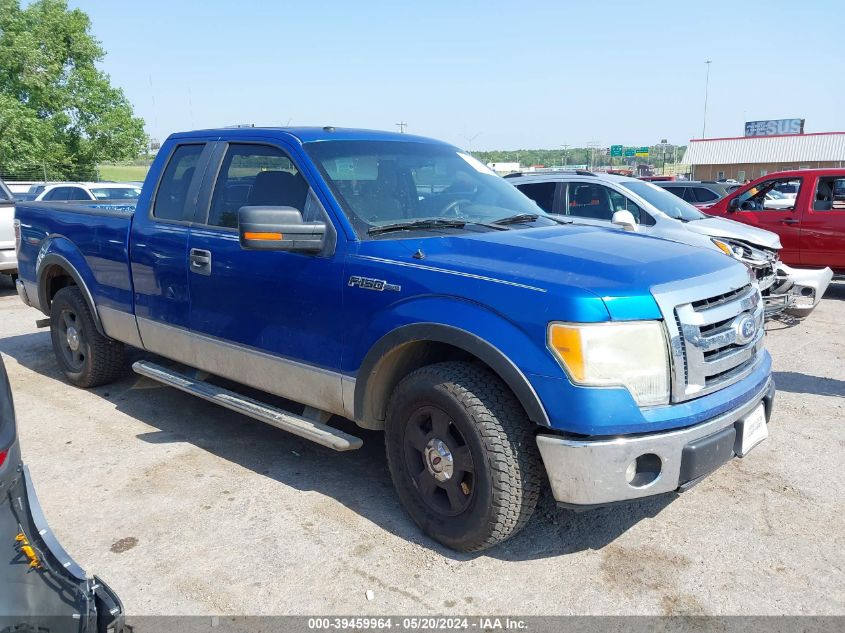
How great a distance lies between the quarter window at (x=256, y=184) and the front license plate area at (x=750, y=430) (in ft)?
7.62

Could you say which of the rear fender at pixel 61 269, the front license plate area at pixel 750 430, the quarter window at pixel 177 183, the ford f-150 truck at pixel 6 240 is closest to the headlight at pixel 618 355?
the front license plate area at pixel 750 430

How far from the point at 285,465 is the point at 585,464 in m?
2.13

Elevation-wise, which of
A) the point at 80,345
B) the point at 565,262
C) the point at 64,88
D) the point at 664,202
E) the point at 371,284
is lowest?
the point at 80,345

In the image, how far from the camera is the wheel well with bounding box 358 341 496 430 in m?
3.48

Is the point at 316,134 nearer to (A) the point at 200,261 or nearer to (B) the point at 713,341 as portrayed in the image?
(A) the point at 200,261

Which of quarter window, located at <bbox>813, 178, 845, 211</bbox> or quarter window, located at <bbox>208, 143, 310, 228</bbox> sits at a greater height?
quarter window, located at <bbox>208, 143, 310, 228</bbox>

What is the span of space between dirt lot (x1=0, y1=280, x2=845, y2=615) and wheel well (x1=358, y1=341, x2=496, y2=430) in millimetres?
563

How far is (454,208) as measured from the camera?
4.13m

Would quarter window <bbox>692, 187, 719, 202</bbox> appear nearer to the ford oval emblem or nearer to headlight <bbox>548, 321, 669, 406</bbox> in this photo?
the ford oval emblem

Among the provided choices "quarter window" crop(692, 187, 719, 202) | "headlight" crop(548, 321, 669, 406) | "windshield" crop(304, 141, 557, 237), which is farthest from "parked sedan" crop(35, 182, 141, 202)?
"headlight" crop(548, 321, 669, 406)

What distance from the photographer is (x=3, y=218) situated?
10.1 meters

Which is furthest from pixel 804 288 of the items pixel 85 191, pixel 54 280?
pixel 85 191

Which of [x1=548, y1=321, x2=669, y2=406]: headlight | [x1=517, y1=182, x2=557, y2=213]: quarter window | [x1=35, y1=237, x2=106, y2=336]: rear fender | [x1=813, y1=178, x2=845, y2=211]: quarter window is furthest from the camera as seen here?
[x1=813, y1=178, x2=845, y2=211]: quarter window

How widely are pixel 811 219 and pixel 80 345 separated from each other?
9.54 m
